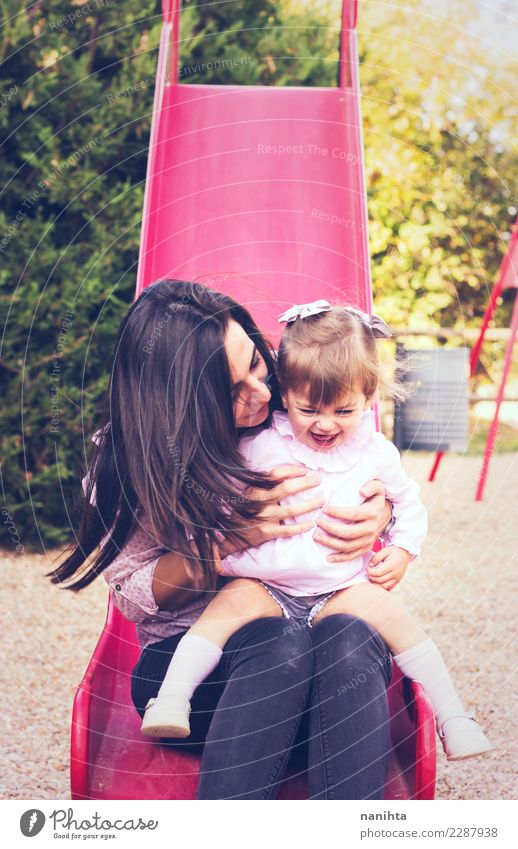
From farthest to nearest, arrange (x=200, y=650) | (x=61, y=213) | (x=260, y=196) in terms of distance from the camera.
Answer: (x=61, y=213)
(x=260, y=196)
(x=200, y=650)

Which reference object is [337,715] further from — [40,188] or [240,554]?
[40,188]

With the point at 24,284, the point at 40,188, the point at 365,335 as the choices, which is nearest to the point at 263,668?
the point at 365,335

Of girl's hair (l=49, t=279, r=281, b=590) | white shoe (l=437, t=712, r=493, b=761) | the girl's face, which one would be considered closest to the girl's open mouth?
the girl's face

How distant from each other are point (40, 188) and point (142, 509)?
5.35 ft

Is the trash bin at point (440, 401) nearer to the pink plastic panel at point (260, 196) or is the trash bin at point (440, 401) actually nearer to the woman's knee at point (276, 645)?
the pink plastic panel at point (260, 196)

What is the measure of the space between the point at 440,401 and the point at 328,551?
236 cm

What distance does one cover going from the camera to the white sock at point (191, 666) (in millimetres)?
1214

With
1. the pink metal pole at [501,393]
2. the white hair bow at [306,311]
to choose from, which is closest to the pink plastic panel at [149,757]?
the white hair bow at [306,311]

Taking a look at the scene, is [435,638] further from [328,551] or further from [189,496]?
[189,496]

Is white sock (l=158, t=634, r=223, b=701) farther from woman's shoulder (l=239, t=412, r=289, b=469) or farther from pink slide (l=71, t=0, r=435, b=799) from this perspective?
pink slide (l=71, t=0, r=435, b=799)

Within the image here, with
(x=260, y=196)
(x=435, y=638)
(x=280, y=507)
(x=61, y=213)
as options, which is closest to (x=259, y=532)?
(x=280, y=507)

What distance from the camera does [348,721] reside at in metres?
1.12

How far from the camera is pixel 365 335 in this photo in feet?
4.51

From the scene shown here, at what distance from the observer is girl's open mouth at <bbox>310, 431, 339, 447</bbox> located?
1.37 m
